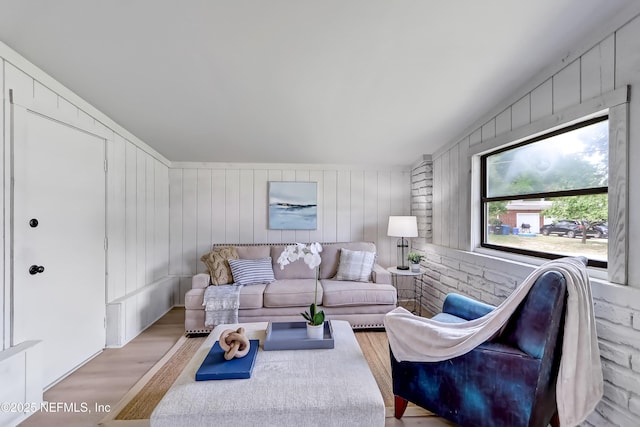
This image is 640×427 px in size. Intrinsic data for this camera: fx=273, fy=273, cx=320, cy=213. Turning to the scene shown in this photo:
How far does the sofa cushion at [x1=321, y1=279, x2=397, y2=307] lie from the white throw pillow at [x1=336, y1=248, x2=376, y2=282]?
10.3 inches

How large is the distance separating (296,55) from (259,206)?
7.96 ft

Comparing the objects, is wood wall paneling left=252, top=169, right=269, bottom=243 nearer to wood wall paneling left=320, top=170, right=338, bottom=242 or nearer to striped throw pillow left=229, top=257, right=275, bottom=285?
striped throw pillow left=229, top=257, right=275, bottom=285

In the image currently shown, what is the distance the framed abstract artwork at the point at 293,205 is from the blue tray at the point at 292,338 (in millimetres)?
2026

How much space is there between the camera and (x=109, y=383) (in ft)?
6.82

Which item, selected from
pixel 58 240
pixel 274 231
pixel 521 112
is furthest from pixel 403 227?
pixel 58 240

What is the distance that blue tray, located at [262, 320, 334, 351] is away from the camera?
1732 millimetres

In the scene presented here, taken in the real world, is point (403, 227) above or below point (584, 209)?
below

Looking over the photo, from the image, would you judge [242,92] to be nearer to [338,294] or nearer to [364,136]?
[364,136]

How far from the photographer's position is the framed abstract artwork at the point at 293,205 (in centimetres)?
396

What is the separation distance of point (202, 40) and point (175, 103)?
0.92m

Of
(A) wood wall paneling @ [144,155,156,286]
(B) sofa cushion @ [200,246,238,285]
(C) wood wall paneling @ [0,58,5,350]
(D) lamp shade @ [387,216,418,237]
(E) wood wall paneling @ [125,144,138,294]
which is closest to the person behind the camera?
(C) wood wall paneling @ [0,58,5,350]

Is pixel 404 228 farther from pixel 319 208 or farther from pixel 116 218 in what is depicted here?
pixel 116 218

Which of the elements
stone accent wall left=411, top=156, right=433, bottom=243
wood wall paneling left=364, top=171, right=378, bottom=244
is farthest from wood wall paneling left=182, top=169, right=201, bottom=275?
stone accent wall left=411, top=156, right=433, bottom=243

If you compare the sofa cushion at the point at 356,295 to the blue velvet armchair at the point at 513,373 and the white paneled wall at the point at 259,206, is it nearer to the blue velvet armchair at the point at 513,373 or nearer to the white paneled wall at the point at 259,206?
the white paneled wall at the point at 259,206
